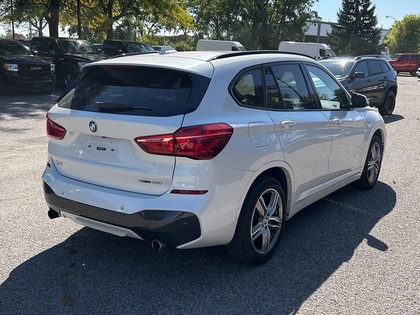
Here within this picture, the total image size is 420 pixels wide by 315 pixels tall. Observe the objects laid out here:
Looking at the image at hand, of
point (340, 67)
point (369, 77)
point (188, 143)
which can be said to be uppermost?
point (340, 67)

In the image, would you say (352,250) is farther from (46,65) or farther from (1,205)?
(46,65)

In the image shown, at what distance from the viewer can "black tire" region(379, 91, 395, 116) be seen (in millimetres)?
13695

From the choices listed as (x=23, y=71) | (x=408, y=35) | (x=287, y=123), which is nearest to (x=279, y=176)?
(x=287, y=123)

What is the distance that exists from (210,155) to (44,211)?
2.51 metres

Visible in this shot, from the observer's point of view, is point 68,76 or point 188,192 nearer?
point 188,192

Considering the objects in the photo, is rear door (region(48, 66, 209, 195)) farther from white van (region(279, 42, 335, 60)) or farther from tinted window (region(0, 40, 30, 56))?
white van (region(279, 42, 335, 60))

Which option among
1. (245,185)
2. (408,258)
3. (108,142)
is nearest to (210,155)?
(245,185)

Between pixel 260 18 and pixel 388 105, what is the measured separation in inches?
1538

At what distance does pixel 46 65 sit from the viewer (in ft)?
49.4

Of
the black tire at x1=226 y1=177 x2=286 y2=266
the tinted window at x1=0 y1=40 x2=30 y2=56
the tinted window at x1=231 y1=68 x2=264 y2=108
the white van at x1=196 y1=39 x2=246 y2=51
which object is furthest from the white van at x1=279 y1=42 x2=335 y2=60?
the black tire at x1=226 y1=177 x2=286 y2=266

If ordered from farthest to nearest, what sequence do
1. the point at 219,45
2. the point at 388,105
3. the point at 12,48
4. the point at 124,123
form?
the point at 219,45
the point at 12,48
the point at 388,105
the point at 124,123

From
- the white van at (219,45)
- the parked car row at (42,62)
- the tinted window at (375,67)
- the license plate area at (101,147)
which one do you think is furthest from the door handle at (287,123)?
the white van at (219,45)

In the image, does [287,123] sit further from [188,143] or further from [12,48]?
[12,48]

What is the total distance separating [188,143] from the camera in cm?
306
